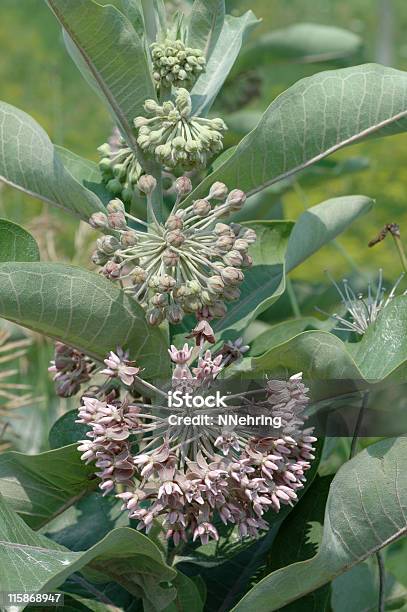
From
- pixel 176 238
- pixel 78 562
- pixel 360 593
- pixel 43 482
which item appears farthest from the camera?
pixel 360 593

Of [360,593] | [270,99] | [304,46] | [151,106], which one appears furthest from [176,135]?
[270,99]

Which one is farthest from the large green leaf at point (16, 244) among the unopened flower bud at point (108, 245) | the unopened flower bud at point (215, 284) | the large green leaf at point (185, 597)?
the large green leaf at point (185, 597)

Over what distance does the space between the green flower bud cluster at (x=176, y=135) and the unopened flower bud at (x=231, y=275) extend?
0.13 meters

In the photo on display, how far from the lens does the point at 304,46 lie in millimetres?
2248

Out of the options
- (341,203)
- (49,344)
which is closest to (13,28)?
(49,344)

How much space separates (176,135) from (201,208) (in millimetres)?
93

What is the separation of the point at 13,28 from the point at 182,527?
17.0 feet

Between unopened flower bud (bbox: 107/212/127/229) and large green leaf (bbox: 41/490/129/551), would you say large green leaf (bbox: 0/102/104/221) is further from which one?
large green leaf (bbox: 41/490/129/551)

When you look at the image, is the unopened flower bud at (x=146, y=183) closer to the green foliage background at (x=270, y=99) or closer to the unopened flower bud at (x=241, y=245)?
the unopened flower bud at (x=241, y=245)

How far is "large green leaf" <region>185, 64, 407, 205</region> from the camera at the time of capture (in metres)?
1.01

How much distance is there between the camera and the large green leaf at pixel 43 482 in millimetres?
1033

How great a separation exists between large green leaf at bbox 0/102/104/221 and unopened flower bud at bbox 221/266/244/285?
6.3 inches

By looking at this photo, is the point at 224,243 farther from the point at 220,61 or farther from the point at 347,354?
the point at 220,61

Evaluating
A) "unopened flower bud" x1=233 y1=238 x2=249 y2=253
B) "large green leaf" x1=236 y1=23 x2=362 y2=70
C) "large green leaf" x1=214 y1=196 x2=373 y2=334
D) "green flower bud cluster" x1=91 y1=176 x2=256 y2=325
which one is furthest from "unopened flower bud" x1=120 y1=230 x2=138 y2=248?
"large green leaf" x1=236 y1=23 x2=362 y2=70
